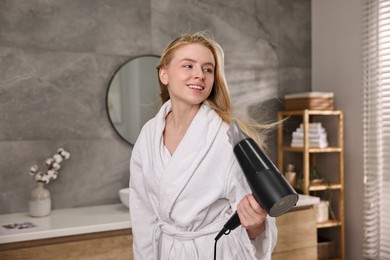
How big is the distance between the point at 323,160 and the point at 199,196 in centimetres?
248

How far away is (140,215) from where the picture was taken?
1508 millimetres

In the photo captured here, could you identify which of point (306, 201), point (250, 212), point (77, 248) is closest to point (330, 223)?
point (306, 201)

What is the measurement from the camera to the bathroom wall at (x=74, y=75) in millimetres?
2557

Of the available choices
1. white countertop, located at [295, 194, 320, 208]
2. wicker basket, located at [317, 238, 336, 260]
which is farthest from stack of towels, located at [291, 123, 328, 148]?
wicker basket, located at [317, 238, 336, 260]

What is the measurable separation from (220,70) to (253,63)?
6.58 feet

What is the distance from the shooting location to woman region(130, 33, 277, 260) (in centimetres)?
131

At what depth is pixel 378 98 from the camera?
308 cm

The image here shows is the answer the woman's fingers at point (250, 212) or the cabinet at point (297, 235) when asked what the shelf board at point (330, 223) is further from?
the woman's fingers at point (250, 212)

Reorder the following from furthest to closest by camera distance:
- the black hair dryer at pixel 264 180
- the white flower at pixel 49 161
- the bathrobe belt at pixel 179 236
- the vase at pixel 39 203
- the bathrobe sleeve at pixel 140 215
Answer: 1. the white flower at pixel 49 161
2. the vase at pixel 39 203
3. the bathrobe sleeve at pixel 140 215
4. the bathrobe belt at pixel 179 236
5. the black hair dryer at pixel 264 180

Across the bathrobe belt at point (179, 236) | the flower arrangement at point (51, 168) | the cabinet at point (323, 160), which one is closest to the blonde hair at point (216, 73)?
the bathrobe belt at point (179, 236)

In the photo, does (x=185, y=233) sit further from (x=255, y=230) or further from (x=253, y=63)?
(x=253, y=63)

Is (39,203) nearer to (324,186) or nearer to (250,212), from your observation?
(250,212)

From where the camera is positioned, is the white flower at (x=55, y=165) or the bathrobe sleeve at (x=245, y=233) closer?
the bathrobe sleeve at (x=245, y=233)

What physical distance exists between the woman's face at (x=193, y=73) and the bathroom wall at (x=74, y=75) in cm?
144
